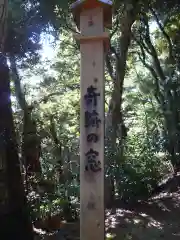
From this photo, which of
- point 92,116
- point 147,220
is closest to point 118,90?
point 147,220

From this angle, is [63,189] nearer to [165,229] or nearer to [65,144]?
[165,229]

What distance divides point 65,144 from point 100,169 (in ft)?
31.1

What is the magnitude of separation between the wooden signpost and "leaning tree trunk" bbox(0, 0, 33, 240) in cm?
137

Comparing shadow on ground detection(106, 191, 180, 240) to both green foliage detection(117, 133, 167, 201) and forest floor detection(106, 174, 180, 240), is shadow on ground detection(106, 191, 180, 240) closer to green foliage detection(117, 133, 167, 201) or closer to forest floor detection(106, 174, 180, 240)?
forest floor detection(106, 174, 180, 240)

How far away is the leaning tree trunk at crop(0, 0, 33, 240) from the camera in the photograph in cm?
460

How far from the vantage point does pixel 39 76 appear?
41.8ft

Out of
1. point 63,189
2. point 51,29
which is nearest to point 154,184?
point 63,189

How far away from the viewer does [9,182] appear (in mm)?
4664

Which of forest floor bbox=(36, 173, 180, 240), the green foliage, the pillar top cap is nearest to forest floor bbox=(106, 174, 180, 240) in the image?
forest floor bbox=(36, 173, 180, 240)

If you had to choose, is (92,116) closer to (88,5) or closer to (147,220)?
(88,5)

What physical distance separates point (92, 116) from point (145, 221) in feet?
11.5

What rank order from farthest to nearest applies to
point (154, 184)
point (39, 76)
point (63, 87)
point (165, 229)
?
point (63, 87)
point (39, 76)
point (154, 184)
point (165, 229)

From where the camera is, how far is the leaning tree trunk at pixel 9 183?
15.1ft

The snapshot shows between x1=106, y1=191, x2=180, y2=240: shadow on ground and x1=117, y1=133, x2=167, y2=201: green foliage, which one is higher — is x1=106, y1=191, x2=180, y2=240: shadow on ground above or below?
below
